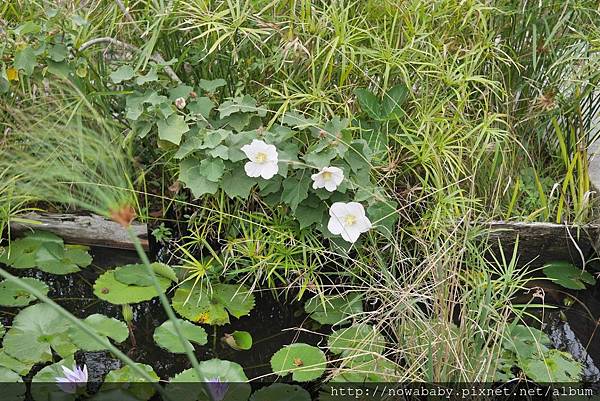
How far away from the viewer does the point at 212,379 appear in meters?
1.80

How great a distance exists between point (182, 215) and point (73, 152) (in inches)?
17.5

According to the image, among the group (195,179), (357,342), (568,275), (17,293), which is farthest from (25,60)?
(568,275)

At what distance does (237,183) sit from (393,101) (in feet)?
1.90

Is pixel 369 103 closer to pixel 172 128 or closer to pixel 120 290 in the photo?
pixel 172 128

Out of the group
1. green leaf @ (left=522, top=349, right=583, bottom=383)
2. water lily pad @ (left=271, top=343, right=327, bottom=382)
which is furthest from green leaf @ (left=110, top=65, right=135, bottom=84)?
green leaf @ (left=522, top=349, right=583, bottom=383)

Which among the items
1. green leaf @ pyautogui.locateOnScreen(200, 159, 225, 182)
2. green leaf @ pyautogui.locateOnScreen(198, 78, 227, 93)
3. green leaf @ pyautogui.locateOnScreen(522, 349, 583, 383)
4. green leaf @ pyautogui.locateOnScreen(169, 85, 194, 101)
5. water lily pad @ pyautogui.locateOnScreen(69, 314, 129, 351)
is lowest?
water lily pad @ pyautogui.locateOnScreen(69, 314, 129, 351)

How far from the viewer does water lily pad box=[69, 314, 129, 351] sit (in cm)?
196

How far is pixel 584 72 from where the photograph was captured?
8.11 feet

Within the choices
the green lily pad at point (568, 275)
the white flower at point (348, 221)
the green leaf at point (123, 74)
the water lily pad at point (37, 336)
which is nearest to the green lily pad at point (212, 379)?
the water lily pad at point (37, 336)

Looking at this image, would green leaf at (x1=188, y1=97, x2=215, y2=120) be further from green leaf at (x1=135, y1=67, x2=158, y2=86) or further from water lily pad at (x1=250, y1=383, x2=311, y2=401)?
water lily pad at (x1=250, y1=383, x2=311, y2=401)

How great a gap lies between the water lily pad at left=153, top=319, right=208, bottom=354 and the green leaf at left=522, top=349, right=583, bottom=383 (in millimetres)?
929

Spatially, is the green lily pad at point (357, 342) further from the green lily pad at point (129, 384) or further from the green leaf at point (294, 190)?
the green lily pad at point (129, 384)

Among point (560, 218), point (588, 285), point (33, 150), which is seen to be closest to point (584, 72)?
point (560, 218)

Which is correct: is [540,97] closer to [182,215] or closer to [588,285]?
[588,285]
